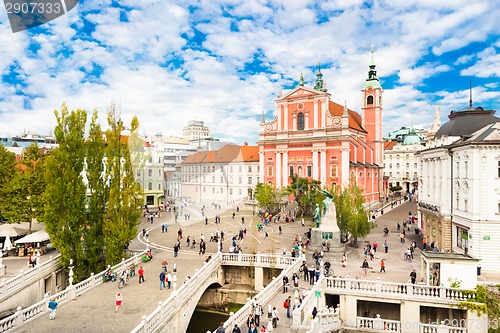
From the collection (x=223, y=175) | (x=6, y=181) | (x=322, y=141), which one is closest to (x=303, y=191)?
(x=322, y=141)

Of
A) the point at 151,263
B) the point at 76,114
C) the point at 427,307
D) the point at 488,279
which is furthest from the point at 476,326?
the point at 76,114

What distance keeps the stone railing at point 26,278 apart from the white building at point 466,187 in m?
28.0

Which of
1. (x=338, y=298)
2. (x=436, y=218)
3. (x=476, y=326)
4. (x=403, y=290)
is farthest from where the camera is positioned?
(x=436, y=218)

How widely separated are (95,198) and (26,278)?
20.3 ft

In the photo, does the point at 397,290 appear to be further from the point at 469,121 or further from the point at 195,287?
the point at 469,121

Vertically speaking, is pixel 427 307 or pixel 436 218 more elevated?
pixel 436 218

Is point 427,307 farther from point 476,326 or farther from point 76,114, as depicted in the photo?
point 76,114

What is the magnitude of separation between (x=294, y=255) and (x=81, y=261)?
14.5m

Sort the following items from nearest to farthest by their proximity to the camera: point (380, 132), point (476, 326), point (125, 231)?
point (476, 326), point (125, 231), point (380, 132)

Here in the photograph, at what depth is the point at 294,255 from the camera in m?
25.7

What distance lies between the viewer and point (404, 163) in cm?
8856

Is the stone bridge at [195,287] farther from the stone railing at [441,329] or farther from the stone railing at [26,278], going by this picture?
the stone railing at [26,278]

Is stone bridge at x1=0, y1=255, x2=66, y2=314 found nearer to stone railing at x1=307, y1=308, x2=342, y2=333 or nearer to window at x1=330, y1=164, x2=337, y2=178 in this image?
stone railing at x1=307, y1=308, x2=342, y2=333

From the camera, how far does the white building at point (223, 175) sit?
6706 centimetres
